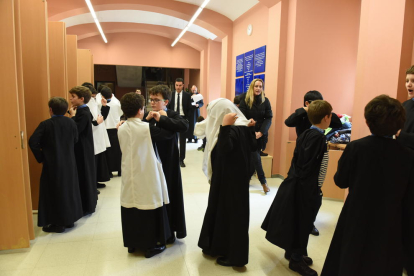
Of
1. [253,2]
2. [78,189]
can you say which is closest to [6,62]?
[78,189]

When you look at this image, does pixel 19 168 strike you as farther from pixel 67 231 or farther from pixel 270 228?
pixel 270 228

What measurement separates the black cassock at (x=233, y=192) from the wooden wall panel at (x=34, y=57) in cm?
210

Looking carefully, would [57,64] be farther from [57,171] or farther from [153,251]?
[153,251]

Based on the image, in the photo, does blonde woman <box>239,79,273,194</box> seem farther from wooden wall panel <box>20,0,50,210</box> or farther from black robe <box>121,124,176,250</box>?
wooden wall panel <box>20,0,50,210</box>

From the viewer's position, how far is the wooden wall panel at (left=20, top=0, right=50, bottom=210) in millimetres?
3107

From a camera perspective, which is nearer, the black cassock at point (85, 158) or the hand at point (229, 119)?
the hand at point (229, 119)

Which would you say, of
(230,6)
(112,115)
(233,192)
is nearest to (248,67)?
(230,6)

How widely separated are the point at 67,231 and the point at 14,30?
1.95m

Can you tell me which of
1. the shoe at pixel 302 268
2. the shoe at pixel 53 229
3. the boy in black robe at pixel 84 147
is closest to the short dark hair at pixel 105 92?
the boy in black robe at pixel 84 147

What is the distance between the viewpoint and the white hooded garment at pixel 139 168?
2.27 metres

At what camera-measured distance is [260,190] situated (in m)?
4.50

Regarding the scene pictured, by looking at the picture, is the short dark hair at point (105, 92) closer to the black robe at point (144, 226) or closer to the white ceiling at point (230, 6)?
the black robe at point (144, 226)

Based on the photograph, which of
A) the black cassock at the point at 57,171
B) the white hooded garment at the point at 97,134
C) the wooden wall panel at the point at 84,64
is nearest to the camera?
the black cassock at the point at 57,171

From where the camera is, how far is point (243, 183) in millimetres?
2195
